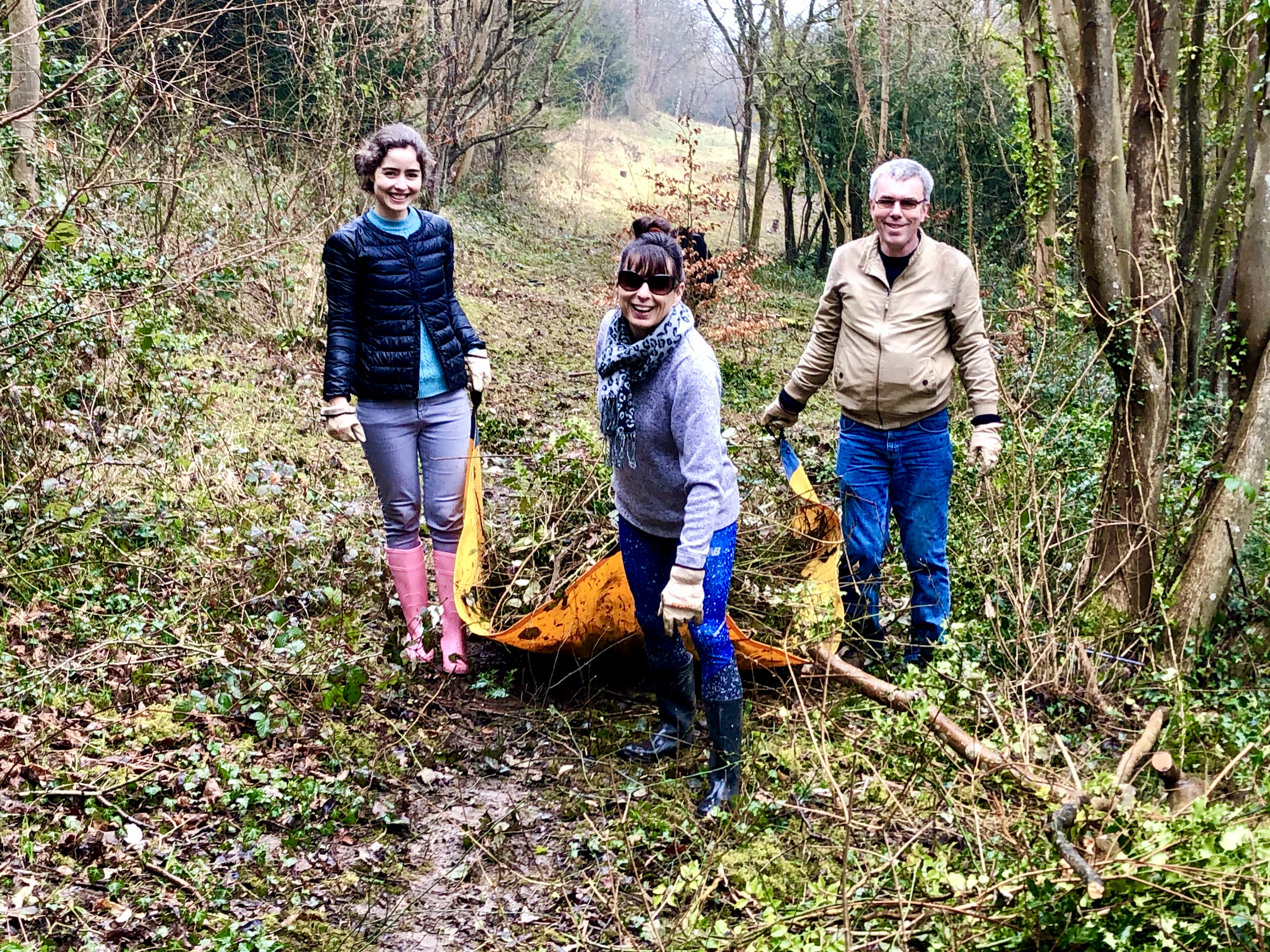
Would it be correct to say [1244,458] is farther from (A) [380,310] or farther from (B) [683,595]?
(A) [380,310]

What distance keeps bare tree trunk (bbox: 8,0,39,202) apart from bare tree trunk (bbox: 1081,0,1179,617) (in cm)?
553

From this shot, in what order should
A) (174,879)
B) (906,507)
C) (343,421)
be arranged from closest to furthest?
1. (174,879)
2. (343,421)
3. (906,507)

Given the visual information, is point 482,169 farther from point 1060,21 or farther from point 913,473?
point 913,473

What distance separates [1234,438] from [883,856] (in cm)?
268

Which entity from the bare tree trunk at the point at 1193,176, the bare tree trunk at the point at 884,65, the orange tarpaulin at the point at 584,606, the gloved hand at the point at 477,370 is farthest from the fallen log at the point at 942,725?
the bare tree trunk at the point at 884,65

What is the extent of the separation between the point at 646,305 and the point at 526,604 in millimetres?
1583

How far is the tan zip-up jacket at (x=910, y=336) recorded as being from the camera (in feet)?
11.9

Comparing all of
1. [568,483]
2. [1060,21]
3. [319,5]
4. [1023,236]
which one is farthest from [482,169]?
[568,483]

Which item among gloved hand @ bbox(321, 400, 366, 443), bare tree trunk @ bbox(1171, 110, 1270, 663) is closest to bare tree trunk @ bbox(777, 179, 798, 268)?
bare tree trunk @ bbox(1171, 110, 1270, 663)

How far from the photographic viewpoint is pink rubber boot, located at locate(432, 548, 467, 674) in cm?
395

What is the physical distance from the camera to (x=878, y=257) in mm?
3699

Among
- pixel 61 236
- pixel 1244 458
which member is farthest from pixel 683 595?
pixel 61 236

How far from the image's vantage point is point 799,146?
18.9 meters

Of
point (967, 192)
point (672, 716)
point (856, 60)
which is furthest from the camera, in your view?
point (967, 192)
